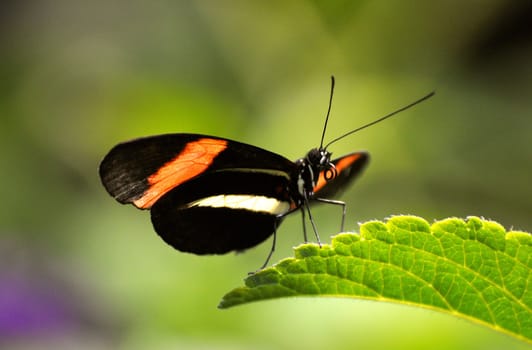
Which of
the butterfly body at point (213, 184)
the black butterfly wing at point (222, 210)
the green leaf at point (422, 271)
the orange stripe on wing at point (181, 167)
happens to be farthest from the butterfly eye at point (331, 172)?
the green leaf at point (422, 271)

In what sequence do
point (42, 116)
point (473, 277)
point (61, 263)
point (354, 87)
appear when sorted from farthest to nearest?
point (42, 116)
point (354, 87)
point (61, 263)
point (473, 277)

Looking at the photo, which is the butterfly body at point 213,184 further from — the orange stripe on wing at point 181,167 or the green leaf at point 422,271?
the green leaf at point 422,271

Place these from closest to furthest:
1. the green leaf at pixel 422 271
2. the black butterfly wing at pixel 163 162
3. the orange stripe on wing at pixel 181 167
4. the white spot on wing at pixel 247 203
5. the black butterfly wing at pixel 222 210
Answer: the green leaf at pixel 422 271 → the black butterfly wing at pixel 163 162 → the orange stripe on wing at pixel 181 167 → the black butterfly wing at pixel 222 210 → the white spot on wing at pixel 247 203

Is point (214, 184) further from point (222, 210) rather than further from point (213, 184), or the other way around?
point (222, 210)

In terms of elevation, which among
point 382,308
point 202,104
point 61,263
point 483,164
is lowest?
point 382,308

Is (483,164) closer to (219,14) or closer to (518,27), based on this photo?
(518,27)

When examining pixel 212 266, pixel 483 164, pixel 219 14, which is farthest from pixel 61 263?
pixel 483 164

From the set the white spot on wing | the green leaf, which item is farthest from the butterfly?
the green leaf
